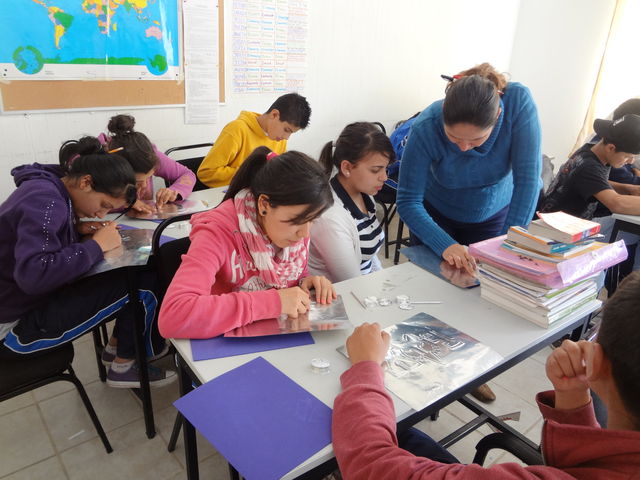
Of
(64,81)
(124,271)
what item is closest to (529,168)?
(124,271)

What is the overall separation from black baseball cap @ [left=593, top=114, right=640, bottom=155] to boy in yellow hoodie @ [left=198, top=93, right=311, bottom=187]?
5.15 feet

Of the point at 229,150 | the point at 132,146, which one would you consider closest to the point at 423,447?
the point at 132,146

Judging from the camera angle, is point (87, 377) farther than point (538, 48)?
No

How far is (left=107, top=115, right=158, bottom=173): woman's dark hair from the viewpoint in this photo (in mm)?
1922

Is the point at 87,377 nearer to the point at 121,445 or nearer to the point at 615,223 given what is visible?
the point at 121,445

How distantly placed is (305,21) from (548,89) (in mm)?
2695

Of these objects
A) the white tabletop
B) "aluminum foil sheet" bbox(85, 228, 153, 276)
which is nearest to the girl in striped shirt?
"aluminum foil sheet" bbox(85, 228, 153, 276)

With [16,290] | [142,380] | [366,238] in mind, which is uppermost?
[366,238]

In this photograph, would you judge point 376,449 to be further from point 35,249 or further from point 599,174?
point 599,174

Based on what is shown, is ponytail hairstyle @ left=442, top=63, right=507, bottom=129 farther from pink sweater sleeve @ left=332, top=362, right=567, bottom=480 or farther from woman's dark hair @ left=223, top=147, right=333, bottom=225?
pink sweater sleeve @ left=332, top=362, right=567, bottom=480

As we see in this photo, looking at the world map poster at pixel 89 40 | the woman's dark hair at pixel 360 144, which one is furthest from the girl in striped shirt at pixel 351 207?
the world map poster at pixel 89 40

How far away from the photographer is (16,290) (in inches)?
53.1

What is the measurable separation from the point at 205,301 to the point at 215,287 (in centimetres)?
22

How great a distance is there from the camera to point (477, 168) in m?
1.64
